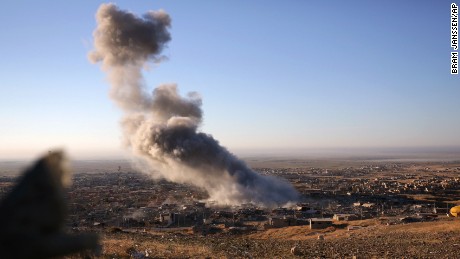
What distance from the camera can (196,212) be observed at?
1668 inches

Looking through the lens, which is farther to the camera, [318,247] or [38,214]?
[318,247]

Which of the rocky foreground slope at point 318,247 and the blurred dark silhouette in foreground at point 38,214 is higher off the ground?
→ the blurred dark silhouette in foreground at point 38,214

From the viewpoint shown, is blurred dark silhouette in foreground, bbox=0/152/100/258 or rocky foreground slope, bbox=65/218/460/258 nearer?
blurred dark silhouette in foreground, bbox=0/152/100/258

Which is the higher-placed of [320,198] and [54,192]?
[54,192]

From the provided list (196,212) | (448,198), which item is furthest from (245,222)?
(448,198)

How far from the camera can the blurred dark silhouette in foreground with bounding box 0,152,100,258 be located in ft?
7.20

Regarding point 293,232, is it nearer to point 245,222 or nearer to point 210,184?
point 245,222

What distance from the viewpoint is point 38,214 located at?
2244mm

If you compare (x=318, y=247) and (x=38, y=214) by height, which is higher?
(x=38, y=214)

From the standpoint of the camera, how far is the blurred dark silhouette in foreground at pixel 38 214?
2195 millimetres

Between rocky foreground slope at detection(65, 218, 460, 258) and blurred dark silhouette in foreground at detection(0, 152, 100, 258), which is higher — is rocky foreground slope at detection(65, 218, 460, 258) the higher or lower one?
the lower one

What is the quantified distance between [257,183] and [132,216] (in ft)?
60.7

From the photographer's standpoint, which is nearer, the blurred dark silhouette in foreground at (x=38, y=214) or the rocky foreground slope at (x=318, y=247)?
the blurred dark silhouette in foreground at (x=38, y=214)

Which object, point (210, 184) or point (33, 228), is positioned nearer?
point (33, 228)
